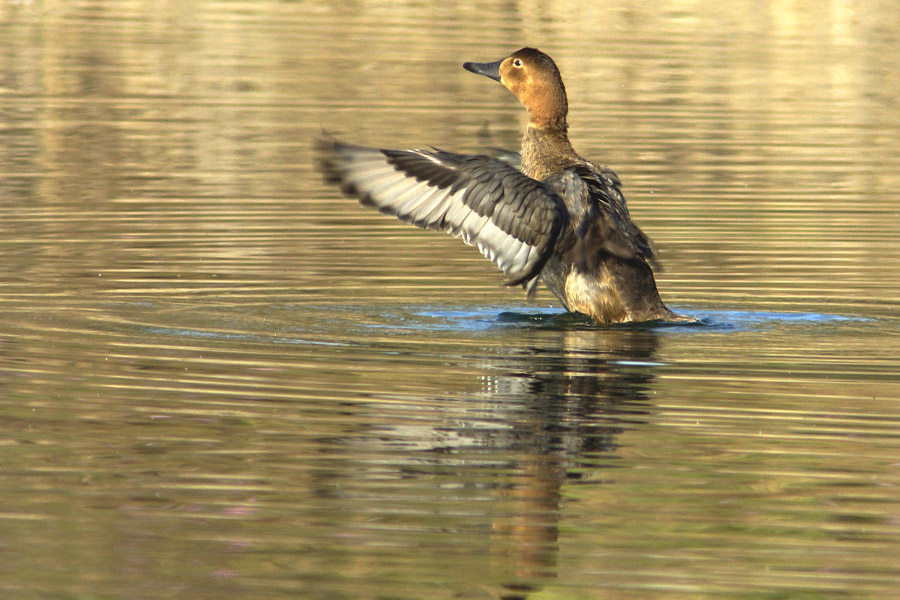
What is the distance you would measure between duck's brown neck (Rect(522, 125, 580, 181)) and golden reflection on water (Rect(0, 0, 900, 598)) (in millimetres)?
891

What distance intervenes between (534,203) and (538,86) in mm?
1548

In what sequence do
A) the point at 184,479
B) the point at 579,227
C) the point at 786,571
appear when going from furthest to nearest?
the point at 579,227 → the point at 184,479 → the point at 786,571

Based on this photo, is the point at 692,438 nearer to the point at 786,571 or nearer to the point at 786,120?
the point at 786,571

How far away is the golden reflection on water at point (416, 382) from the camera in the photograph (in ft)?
19.0

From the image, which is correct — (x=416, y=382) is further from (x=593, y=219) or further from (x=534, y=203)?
(x=593, y=219)

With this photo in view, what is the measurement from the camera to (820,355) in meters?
9.28

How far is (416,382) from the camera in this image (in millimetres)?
8414

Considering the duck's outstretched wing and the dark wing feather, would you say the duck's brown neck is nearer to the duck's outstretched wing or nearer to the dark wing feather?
the dark wing feather

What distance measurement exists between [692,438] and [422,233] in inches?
275

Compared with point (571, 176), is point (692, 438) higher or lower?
lower

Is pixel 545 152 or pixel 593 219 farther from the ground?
pixel 545 152

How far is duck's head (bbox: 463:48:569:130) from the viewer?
10.8 meters

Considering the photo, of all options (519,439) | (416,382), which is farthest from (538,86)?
(519,439)

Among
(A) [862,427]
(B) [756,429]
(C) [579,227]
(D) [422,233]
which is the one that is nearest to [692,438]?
(B) [756,429]
